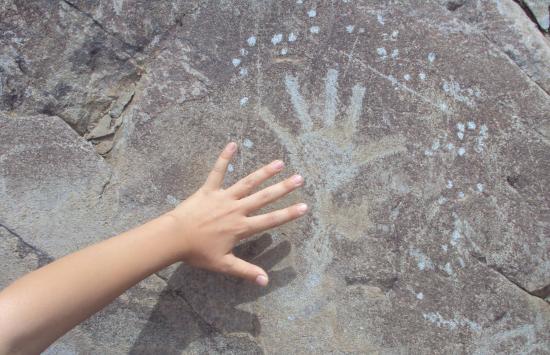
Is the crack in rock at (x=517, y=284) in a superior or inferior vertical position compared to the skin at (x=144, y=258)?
inferior

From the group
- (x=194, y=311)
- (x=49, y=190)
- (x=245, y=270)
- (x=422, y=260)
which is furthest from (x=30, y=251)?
(x=422, y=260)

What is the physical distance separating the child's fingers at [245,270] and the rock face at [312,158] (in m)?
0.08

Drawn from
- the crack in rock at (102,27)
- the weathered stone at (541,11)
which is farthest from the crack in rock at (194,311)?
the weathered stone at (541,11)

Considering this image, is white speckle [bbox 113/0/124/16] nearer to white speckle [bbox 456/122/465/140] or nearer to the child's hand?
the child's hand

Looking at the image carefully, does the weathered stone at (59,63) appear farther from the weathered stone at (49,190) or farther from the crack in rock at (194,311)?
the crack in rock at (194,311)

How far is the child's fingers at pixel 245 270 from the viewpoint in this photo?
1.03m

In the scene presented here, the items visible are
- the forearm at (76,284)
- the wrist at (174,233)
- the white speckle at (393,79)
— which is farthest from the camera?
the white speckle at (393,79)

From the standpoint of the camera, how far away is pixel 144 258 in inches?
39.1

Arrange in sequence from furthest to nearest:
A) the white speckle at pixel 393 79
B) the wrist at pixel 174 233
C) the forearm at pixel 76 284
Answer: the white speckle at pixel 393 79
the wrist at pixel 174 233
the forearm at pixel 76 284

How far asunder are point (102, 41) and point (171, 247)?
50 cm

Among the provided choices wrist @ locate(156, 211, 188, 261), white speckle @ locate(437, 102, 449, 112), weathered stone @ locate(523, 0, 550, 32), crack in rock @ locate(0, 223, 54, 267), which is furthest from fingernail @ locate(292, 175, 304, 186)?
weathered stone @ locate(523, 0, 550, 32)

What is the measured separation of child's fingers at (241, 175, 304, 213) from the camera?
1.03 meters

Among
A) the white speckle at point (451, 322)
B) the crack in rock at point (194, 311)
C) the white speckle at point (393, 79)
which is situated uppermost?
the white speckle at point (393, 79)

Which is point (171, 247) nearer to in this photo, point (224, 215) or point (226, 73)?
point (224, 215)
